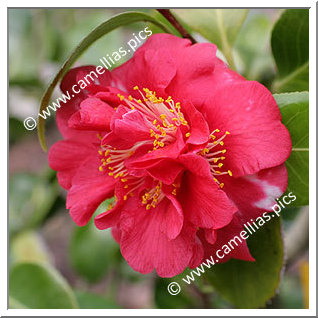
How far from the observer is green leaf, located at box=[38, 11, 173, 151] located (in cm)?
62

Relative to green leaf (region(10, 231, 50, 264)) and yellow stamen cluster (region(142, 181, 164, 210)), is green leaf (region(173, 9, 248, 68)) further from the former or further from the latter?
green leaf (region(10, 231, 50, 264))

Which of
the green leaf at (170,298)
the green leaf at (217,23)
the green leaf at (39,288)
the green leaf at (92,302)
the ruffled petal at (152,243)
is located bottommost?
the green leaf at (170,298)

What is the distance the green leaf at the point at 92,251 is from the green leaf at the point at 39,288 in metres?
0.31

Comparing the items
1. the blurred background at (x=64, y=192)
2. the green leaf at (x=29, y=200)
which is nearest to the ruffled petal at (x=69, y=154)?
the blurred background at (x=64, y=192)

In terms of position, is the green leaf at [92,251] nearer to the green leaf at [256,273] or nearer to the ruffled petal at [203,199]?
the green leaf at [256,273]

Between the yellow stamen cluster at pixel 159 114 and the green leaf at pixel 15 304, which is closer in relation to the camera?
the yellow stamen cluster at pixel 159 114

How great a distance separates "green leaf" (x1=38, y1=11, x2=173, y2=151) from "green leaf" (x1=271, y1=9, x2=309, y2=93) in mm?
230

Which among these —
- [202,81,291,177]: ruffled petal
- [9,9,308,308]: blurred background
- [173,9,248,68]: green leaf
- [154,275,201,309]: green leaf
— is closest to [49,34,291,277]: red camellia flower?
[202,81,291,177]: ruffled petal

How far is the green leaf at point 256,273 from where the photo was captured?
68 cm

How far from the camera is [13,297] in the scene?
3.17 ft

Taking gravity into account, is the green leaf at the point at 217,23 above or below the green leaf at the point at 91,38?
above

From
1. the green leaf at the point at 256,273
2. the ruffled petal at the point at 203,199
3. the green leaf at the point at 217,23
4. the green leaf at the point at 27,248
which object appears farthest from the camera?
the green leaf at the point at 27,248
